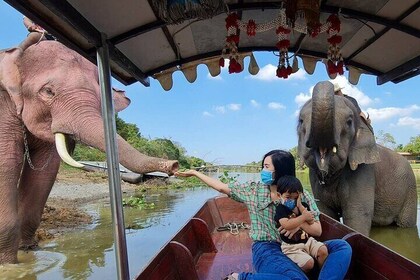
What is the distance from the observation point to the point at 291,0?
8.92 ft


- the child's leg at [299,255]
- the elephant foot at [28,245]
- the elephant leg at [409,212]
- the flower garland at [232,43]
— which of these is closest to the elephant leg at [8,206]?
the elephant foot at [28,245]

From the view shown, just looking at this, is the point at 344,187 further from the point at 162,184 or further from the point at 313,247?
the point at 162,184

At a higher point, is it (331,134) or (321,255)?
(331,134)

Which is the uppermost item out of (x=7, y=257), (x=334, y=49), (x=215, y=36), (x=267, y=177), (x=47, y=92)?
(x=47, y=92)

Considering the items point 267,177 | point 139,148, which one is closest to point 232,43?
point 267,177

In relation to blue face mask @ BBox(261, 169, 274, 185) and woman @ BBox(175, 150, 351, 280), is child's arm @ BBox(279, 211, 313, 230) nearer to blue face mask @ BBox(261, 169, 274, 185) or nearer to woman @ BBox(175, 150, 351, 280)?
woman @ BBox(175, 150, 351, 280)

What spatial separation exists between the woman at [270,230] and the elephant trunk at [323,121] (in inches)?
73.8

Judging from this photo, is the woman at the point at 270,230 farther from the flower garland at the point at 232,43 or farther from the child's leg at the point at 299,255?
the flower garland at the point at 232,43

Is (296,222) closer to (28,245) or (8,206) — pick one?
(8,206)

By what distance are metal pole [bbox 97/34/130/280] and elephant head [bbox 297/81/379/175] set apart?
259 centimetres

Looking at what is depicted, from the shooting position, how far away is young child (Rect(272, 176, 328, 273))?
2332 mm

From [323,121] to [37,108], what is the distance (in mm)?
3642

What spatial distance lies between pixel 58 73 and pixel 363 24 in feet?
12.8

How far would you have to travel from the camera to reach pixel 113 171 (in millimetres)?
2385
